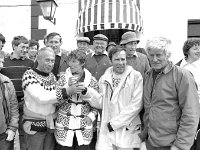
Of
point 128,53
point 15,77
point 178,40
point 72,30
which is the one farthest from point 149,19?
point 15,77

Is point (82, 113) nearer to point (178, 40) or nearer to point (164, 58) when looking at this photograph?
point (164, 58)

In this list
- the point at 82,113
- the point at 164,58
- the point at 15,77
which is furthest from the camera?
the point at 15,77

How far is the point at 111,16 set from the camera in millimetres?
6988

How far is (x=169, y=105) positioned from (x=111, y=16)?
5.28 metres

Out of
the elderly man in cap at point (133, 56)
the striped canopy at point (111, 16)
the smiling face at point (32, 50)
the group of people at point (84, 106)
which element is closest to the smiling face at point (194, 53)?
the group of people at point (84, 106)

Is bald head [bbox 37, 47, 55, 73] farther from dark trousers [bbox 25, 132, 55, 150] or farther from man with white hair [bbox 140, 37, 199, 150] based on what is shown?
man with white hair [bbox 140, 37, 199, 150]

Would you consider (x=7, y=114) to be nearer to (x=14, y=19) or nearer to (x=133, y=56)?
(x=133, y=56)

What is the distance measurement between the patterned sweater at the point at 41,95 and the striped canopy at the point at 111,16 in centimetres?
463

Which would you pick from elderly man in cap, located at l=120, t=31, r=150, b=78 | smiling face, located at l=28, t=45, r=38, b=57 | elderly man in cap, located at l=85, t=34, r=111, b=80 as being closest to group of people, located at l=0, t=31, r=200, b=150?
elderly man in cap, located at l=120, t=31, r=150, b=78

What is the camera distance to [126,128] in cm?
247

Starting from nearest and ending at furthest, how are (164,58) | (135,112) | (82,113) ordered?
(164,58), (135,112), (82,113)

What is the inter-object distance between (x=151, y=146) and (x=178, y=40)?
575cm

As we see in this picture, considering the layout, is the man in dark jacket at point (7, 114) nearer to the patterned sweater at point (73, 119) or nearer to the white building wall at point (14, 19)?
the patterned sweater at point (73, 119)

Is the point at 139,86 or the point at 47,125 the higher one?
the point at 139,86
